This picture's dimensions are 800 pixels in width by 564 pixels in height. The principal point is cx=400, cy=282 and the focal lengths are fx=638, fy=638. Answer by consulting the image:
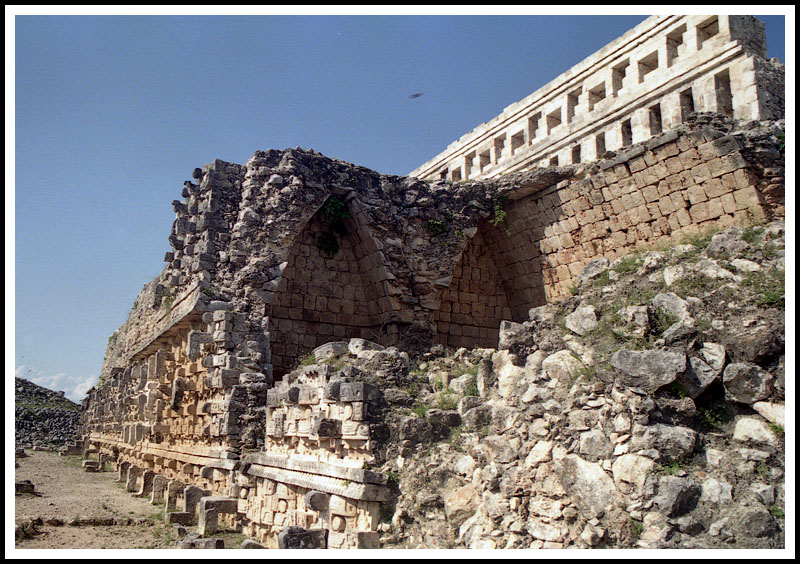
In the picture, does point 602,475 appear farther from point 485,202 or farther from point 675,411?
point 485,202

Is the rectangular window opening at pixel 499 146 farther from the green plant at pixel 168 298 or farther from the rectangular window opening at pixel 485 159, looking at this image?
the green plant at pixel 168 298

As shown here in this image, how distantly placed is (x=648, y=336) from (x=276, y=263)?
8.26 meters

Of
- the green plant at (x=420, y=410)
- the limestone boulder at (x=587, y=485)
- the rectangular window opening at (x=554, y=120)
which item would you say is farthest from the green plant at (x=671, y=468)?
the rectangular window opening at (x=554, y=120)

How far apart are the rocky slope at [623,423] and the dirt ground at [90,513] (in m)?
3.52

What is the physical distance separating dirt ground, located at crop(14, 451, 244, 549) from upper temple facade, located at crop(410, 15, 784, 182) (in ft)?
45.7

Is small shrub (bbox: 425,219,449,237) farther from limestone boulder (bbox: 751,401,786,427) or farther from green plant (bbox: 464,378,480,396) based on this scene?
limestone boulder (bbox: 751,401,786,427)

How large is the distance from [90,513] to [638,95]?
646 inches

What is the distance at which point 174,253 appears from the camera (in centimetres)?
1491

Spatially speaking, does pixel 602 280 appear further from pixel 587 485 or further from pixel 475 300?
pixel 475 300

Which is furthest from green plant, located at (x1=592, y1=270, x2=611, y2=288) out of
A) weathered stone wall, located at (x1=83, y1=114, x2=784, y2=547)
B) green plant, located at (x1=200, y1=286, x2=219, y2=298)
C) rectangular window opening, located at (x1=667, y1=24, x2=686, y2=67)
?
rectangular window opening, located at (x1=667, y1=24, x2=686, y2=67)

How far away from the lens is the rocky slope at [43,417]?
1149 inches

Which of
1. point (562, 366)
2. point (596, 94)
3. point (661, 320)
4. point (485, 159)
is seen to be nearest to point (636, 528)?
point (562, 366)

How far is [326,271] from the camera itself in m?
13.8

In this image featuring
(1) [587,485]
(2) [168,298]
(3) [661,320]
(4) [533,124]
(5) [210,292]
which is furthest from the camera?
(4) [533,124]
